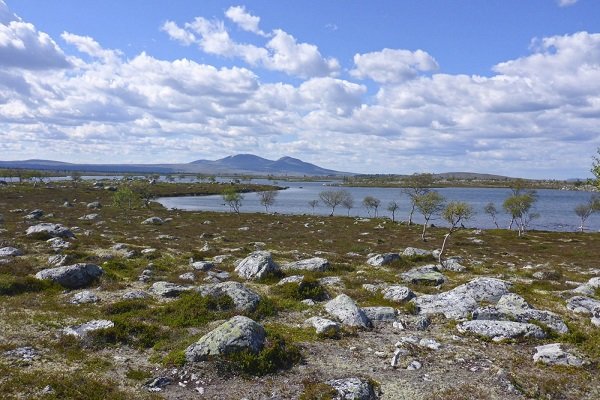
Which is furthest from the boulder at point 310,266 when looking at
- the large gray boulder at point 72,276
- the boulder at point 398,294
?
the large gray boulder at point 72,276

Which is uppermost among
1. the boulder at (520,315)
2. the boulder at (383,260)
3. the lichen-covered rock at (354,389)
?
the boulder at (520,315)

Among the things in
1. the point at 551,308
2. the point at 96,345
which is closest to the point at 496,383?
the point at 551,308

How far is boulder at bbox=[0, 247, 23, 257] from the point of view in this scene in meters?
34.2

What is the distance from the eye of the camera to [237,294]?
23250mm

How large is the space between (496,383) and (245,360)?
9.31 metres

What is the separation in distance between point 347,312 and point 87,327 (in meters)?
12.7

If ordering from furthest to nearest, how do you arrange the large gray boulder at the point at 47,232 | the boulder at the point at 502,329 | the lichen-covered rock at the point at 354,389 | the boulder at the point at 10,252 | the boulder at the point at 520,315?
the large gray boulder at the point at 47,232 < the boulder at the point at 10,252 < the boulder at the point at 520,315 < the boulder at the point at 502,329 < the lichen-covered rock at the point at 354,389

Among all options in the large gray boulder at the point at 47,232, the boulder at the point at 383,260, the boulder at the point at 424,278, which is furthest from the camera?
the large gray boulder at the point at 47,232

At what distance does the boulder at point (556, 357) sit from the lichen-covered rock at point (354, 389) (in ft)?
26.0

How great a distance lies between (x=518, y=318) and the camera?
2122 cm

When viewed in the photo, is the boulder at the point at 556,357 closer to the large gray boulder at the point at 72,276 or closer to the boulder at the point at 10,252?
the large gray boulder at the point at 72,276

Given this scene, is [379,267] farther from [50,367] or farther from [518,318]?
[50,367]

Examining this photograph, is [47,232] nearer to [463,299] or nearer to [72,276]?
[72,276]

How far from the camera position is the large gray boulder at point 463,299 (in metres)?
22.7
